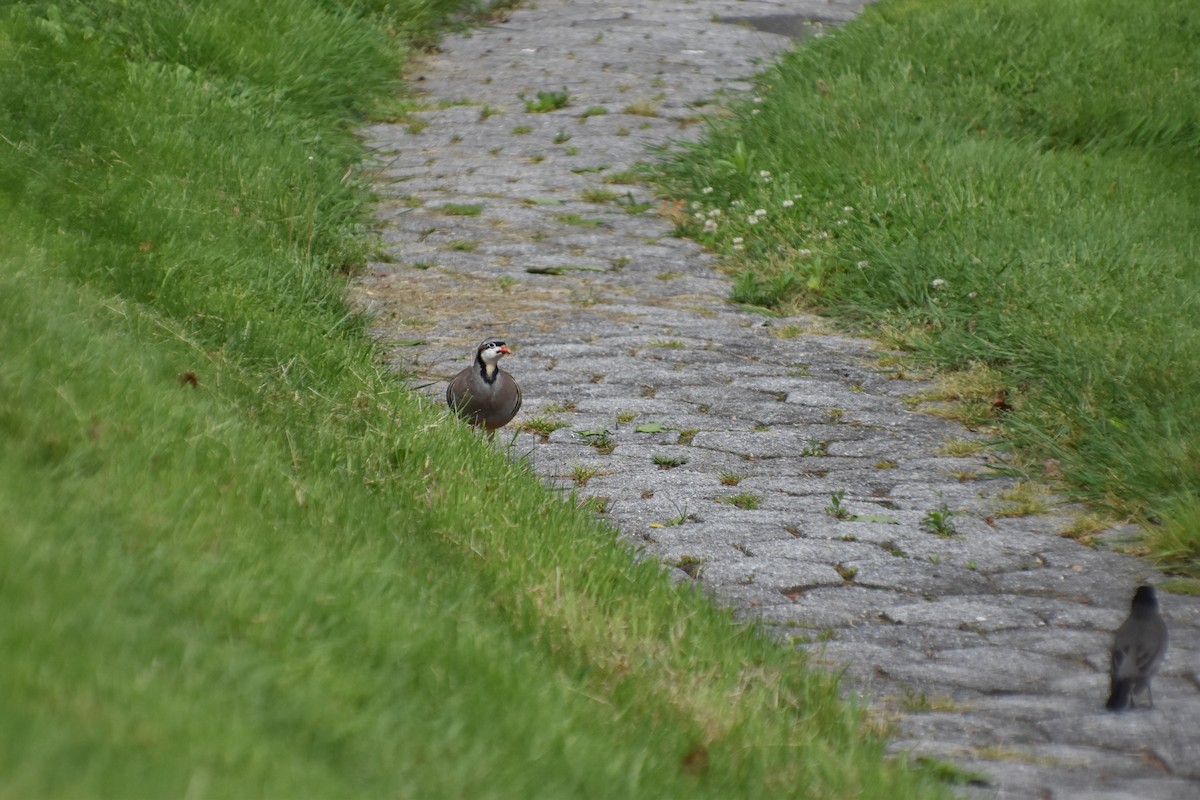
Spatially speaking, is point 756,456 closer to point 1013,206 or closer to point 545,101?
point 1013,206

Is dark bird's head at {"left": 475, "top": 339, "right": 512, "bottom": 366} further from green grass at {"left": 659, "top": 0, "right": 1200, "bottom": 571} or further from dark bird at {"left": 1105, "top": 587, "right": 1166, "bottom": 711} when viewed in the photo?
dark bird at {"left": 1105, "top": 587, "right": 1166, "bottom": 711}

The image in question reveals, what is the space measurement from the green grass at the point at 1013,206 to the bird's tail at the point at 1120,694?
1.24m

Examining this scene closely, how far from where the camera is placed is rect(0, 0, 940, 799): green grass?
8.21ft

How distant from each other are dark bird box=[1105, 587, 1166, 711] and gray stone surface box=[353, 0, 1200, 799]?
0.23ft

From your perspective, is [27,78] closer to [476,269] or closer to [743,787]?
[476,269]

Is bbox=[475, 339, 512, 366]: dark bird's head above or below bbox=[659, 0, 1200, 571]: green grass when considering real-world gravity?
above

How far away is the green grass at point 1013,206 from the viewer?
6.31 meters

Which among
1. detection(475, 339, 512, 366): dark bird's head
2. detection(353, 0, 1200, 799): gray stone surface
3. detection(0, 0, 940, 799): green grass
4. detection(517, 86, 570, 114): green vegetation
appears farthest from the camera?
detection(517, 86, 570, 114): green vegetation

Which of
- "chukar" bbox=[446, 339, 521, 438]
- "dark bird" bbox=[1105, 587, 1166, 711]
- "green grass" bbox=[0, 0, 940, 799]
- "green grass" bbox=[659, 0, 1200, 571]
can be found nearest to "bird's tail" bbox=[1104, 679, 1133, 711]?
"dark bird" bbox=[1105, 587, 1166, 711]

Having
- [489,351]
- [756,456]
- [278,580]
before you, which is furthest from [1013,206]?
[278,580]

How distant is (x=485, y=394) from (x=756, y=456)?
50.9 inches

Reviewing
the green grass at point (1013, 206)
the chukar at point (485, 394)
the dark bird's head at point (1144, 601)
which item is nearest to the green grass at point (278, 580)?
the chukar at point (485, 394)

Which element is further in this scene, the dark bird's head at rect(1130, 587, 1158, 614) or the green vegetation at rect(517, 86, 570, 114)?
the green vegetation at rect(517, 86, 570, 114)

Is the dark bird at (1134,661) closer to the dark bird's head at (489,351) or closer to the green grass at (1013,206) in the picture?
the green grass at (1013,206)
